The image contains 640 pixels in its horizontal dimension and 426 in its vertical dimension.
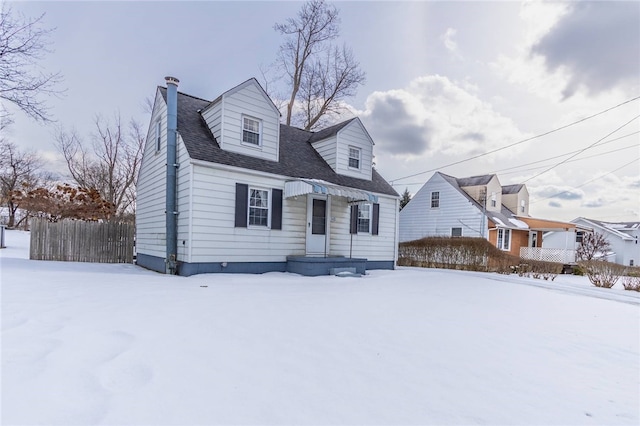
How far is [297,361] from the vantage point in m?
2.98

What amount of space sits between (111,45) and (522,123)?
18813 mm

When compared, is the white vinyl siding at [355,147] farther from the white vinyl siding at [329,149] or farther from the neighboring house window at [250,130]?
the neighboring house window at [250,130]

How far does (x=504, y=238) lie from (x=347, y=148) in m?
15.8

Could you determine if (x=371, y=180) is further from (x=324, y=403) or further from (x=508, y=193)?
(x=508, y=193)

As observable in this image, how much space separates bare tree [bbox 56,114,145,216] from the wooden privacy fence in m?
11.8

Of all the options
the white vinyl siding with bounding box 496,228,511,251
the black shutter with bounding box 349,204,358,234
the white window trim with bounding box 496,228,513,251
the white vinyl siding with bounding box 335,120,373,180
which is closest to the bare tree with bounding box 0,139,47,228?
the white vinyl siding with bounding box 335,120,373,180

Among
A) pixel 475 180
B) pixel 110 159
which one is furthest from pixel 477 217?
pixel 110 159

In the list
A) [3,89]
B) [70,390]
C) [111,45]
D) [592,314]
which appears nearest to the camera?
[70,390]

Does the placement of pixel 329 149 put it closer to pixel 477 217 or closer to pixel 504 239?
pixel 477 217

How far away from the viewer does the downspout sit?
8.82 meters

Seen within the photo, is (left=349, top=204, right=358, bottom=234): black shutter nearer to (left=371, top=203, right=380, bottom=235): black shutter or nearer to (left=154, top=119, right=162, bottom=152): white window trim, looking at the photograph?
(left=371, top=203, right=380, bottom=235): black shutter

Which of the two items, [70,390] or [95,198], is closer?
[70,390]

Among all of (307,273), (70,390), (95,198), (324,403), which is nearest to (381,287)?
(307,273)

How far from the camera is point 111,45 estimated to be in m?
11.5
